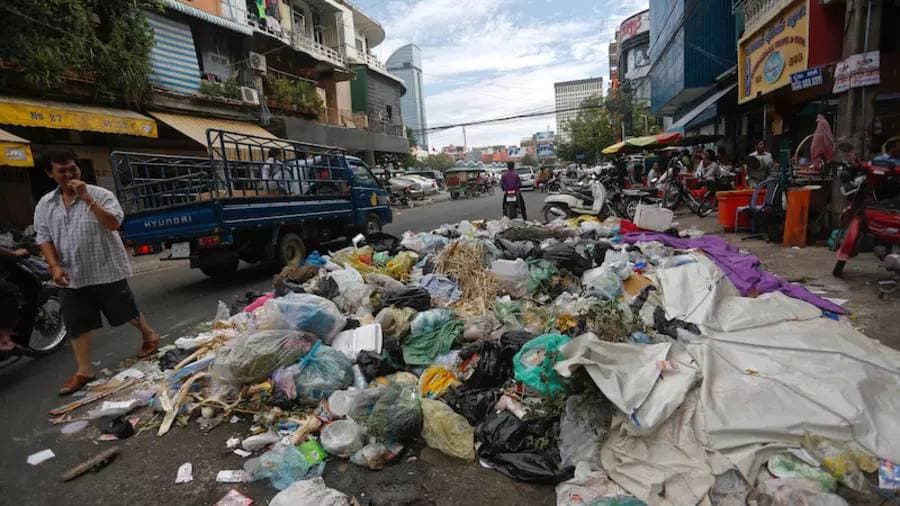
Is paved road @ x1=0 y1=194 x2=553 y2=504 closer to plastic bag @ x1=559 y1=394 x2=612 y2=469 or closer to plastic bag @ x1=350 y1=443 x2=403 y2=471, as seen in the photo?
plastic bag @ x1=350 y1=443 x2=403 y2=471

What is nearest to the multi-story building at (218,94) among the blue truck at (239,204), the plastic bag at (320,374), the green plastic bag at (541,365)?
the blue truck at (239,204)

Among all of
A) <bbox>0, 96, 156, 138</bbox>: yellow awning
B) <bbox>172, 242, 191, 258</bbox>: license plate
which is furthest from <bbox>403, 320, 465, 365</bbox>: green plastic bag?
<bbox>0, 96, 156, 138</bbox>: yellow awning

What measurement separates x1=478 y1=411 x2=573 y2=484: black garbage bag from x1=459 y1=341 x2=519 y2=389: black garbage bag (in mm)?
304

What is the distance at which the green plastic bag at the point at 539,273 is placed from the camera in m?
4.78

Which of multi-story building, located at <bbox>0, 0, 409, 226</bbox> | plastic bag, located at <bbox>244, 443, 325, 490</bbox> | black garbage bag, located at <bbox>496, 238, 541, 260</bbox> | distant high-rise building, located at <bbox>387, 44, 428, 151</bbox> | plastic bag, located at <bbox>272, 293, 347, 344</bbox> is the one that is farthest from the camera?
distant high-rise building, located at <bbox>387, 44, 428, 151</bbox>

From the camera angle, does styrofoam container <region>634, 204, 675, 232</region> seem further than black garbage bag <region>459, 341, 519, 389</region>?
Yes

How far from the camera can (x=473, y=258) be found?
5.23m

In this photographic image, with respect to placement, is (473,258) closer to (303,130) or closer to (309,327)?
(309,327)

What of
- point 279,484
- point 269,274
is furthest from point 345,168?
point 279,484

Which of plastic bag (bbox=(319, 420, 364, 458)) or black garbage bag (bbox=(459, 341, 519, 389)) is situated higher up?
black garbage bag (bbox=(459, 341, 519, 389))

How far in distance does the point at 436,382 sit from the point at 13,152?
9.75 meters

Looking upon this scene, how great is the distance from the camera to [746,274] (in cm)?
453

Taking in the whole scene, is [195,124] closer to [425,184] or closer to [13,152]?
[13,152]

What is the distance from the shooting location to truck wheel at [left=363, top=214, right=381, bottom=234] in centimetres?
895
